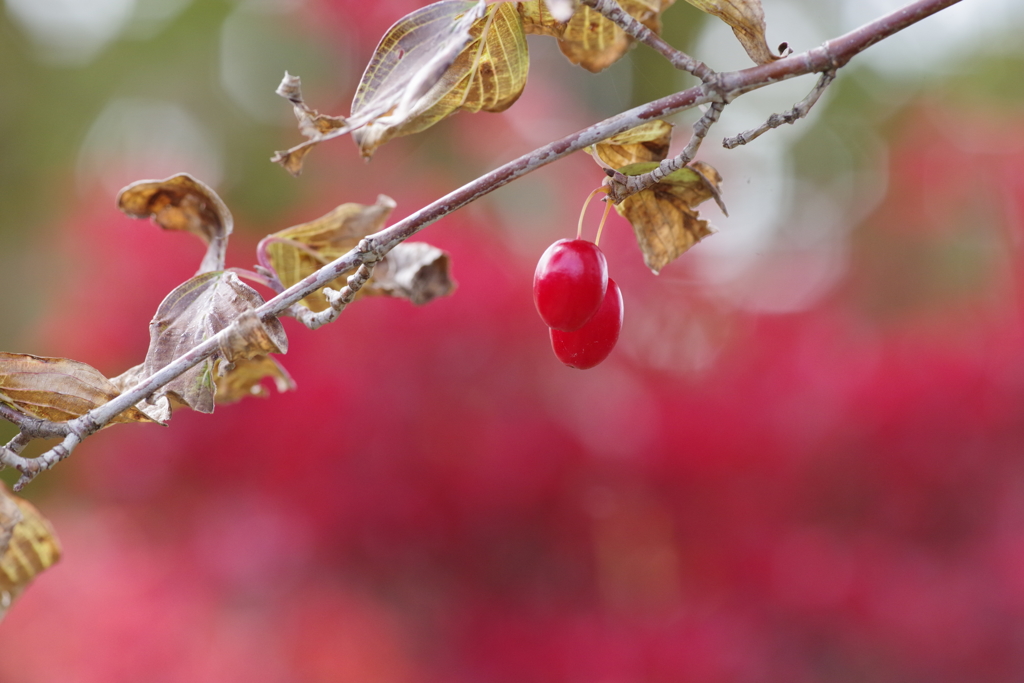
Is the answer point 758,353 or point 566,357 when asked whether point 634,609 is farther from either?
point 566,357

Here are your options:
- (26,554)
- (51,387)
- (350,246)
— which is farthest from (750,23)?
(26,554)

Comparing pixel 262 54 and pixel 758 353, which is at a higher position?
pixel 262 54

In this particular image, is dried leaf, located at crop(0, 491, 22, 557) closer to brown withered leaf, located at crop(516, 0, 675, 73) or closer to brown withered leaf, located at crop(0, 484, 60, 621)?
brown withered leaf, located at crop(0, 484, 60, 621)

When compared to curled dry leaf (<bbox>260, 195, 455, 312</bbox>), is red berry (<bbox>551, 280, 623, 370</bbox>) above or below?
below

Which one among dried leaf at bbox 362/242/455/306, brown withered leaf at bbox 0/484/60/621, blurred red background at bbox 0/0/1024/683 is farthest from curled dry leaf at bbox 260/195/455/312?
blurred red background at bbox 0/0/1024/683

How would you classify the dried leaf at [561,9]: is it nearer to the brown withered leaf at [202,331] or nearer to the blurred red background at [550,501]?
the brown withered leaf at [202,331]

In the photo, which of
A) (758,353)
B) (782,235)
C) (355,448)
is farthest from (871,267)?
(355,448)

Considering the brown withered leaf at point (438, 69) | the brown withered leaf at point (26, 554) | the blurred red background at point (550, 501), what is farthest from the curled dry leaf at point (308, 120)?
the blurred red background at point (550, 501)
